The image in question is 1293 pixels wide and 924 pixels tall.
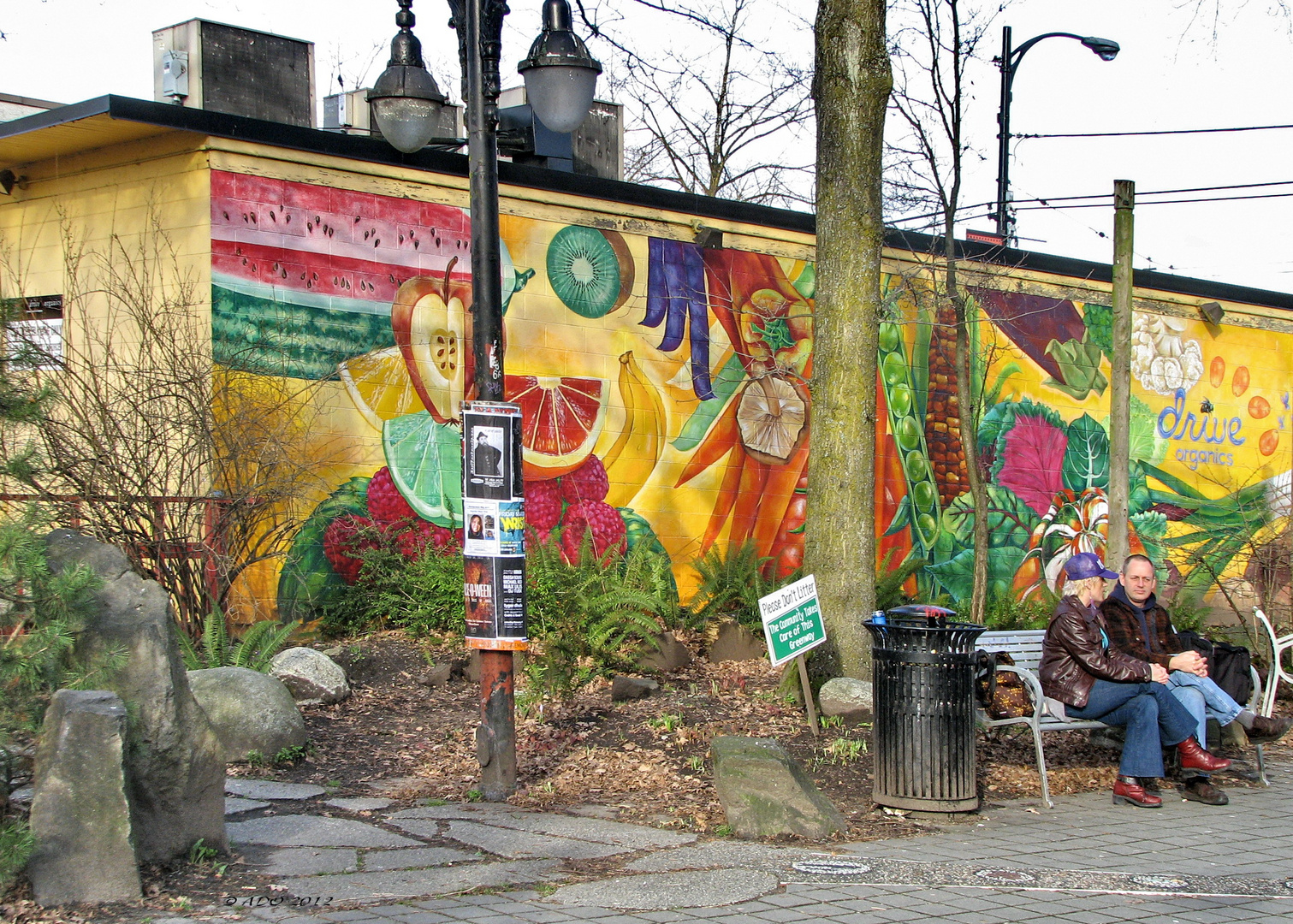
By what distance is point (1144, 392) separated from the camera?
1889cm

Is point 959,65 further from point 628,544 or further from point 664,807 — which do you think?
point 664,807

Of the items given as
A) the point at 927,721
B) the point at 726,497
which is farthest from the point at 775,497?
the point at 927,721

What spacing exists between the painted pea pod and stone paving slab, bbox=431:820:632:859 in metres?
10.3

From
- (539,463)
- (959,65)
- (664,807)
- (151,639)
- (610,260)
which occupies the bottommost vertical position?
(664,807)

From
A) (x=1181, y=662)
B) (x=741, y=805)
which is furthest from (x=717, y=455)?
(x=741, y=805)

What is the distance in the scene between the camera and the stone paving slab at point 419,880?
5629 mm

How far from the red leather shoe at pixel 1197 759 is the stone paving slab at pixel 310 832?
4763 millimetres

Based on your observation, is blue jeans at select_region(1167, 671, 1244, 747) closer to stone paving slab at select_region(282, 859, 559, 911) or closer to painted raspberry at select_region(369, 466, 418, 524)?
stone paving slab at select_region(282, 859, 559, 911)

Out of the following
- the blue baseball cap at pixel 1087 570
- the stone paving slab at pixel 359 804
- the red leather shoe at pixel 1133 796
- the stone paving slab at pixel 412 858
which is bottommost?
the red leather shoe at pixel 1133 796

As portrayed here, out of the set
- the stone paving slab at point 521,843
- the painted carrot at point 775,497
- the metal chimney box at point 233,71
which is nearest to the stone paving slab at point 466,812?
the stone paving slab at point 521,843

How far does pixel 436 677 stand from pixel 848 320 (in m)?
4.22

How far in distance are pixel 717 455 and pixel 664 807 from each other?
7.24m

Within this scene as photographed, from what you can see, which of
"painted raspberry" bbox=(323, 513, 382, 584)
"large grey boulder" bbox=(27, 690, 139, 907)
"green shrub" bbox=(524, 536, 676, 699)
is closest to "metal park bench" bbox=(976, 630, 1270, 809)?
"green shrub" bbox=(524, 536, 676, 699)

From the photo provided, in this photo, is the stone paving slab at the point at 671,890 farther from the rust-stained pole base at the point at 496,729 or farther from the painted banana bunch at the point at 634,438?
the painted banana bunch at the point at 634,438
